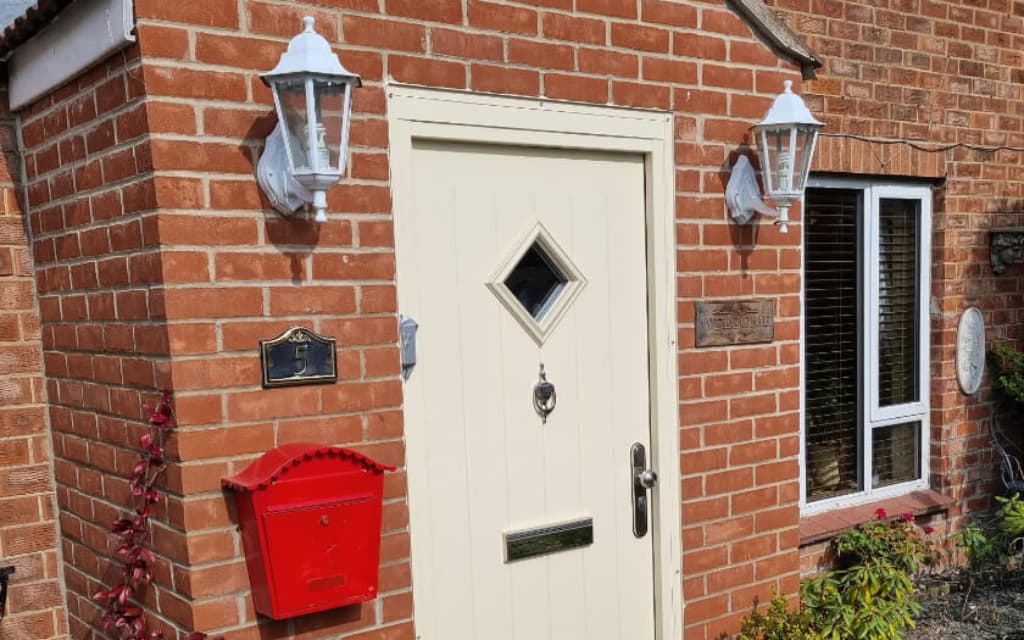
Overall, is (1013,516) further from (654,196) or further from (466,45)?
(466,45)

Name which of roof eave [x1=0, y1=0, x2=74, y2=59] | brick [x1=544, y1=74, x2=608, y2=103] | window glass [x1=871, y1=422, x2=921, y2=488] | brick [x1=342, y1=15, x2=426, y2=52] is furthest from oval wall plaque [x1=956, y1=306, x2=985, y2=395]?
roof eave [x1=0, y1=0, x2=74, y2=59]

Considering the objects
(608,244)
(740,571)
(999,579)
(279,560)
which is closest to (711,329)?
(608,244)

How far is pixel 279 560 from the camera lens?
7.60 feet

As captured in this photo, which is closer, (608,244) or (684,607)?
(608,244)

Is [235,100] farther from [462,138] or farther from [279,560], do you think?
[279,560]

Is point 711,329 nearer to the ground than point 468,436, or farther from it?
farther from it

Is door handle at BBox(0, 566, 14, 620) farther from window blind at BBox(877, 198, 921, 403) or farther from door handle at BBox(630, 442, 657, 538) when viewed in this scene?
window blind at BBox(877, 198, 921, 403)

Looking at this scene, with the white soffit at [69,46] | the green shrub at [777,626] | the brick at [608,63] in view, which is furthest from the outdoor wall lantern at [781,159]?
the white soffit at [69,46]

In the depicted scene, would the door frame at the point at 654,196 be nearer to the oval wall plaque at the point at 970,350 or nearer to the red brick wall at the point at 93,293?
the red brick wall at the point at 93,293

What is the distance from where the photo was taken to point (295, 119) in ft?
7.43

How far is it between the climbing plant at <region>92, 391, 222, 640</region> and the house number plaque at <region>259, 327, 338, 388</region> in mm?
A: 266

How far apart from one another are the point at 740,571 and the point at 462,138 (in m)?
2.02

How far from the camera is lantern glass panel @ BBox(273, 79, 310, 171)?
2.24 meters

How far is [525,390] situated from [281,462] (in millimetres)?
947
